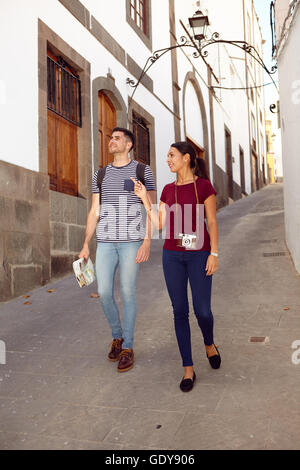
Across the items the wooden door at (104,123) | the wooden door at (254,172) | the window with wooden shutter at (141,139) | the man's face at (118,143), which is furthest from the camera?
the wooden door at (254,172)

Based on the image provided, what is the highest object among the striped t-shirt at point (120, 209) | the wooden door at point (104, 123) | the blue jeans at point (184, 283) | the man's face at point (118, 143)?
the wooden door at point (104, 123)

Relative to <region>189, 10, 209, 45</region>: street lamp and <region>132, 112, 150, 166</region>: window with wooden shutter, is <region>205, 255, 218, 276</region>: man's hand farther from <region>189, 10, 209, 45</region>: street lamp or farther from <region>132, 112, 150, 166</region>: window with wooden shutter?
<region>189, 10, 209, 45</region>: street lamp

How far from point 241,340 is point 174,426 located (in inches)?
66.9

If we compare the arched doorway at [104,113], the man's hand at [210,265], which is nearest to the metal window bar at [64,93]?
the arched doorway at [104,113]

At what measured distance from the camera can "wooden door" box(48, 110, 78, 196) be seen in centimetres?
794

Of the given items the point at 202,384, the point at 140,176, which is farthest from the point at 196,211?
the point at 202,384

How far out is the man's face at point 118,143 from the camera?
383 centimetres

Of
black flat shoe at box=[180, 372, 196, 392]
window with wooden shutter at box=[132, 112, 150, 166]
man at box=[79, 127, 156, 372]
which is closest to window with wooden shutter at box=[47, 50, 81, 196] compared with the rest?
window with wooden shutter at box=[132, 112, 150, 166]

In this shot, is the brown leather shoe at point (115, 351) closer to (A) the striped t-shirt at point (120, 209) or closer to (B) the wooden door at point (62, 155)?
(A) the striped t-shirt at point (120, 209)

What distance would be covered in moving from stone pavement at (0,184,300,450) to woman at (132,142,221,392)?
1.26 ft

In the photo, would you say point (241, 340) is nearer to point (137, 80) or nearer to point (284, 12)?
point (284, 12)

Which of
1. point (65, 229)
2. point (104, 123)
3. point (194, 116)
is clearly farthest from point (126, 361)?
point (194, 116)

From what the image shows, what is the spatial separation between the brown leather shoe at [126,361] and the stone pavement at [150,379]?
0.07 m

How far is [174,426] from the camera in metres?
2.78
